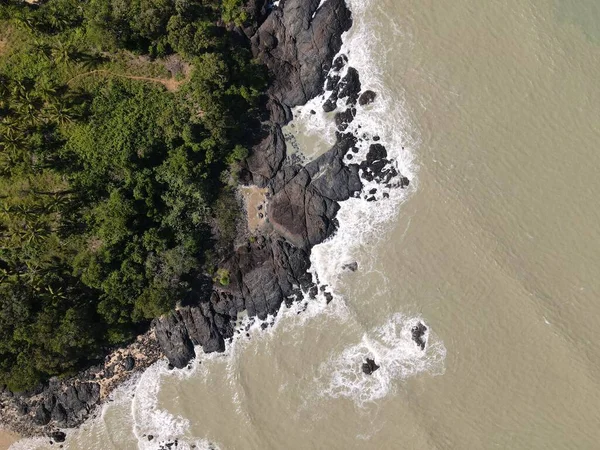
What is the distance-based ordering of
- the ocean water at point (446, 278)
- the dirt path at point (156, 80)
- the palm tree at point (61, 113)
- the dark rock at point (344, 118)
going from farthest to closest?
the dark rock at point (344, 118) < the ocean water at point (446, 278) < the dirt path at point (156, 80) < the palm tree at point (61, 113)

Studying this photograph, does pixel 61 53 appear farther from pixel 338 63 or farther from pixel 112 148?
pixel 338 63

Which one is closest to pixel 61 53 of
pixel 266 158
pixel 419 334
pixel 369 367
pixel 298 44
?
pixel 266 158

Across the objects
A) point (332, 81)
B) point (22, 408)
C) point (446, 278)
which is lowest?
point (446, 278)

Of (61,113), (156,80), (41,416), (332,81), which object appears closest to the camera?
(61,113)

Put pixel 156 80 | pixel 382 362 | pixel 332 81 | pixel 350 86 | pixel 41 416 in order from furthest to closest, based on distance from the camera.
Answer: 1. pixel 332 81
2. pixel 350 86
3. pixel 382 362
4. pixel 41 416
5. pixel 156 80

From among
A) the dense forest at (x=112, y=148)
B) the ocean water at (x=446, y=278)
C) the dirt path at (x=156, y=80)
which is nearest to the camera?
the dense forest at (x=112, y=148)

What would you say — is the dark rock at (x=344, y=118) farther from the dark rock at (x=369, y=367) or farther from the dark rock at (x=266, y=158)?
the dark rock at (x=369, y=367)

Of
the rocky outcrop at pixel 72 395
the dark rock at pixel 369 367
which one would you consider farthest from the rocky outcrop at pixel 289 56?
the rocky outcrop at pixel 72 395

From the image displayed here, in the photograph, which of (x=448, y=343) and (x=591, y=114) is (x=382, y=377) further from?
(x=591, y=114)

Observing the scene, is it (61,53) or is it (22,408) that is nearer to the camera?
(61,53)
